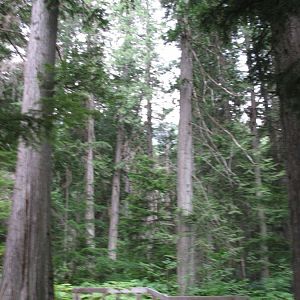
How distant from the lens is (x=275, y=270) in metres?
13.0

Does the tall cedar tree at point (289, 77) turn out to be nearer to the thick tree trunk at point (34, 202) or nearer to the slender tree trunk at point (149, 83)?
the thick tree trunk at point (34, 202)

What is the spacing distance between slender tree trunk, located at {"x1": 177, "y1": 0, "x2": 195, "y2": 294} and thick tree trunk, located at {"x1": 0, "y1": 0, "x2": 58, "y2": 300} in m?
4.35

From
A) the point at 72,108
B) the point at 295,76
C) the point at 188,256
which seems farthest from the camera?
the point at 188,256

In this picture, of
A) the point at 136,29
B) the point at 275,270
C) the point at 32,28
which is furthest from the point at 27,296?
the point at 136,29

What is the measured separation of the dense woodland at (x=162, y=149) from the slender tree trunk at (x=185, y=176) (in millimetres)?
38

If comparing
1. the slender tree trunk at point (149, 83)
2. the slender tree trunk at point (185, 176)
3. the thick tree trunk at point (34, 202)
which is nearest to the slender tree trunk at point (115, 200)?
the slender tree trunk at point (149, 83)

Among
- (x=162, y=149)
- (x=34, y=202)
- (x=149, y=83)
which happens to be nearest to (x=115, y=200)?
(x=162, y=149)

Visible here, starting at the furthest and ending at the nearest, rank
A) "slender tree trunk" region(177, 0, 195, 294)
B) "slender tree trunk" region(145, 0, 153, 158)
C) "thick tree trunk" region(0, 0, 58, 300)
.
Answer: "slender tree trunk" region(145, 0, 153, 158), "slender tree trunk" region(177, 0, 195, 294), "thick tree trunk" region(0, 0, 58, 300)

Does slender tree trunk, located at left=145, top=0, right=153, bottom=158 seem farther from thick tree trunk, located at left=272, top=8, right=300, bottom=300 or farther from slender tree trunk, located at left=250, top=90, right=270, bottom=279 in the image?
thick tree trunk, located at left=272, top=8, right=300, bottom=300

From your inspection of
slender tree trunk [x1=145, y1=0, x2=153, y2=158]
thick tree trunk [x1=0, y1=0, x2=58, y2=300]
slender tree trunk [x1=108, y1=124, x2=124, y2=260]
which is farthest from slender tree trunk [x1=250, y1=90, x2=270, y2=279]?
slender tree trunk [x1=108, y1=124, x2=124, y2=260]

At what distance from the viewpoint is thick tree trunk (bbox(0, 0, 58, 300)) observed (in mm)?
7023

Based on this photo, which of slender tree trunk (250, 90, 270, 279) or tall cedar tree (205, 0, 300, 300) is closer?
tall cedar tree (205, 0, 300, 300)

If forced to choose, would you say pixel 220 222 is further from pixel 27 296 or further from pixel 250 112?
pixel 27 296

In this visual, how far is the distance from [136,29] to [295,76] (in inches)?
654
